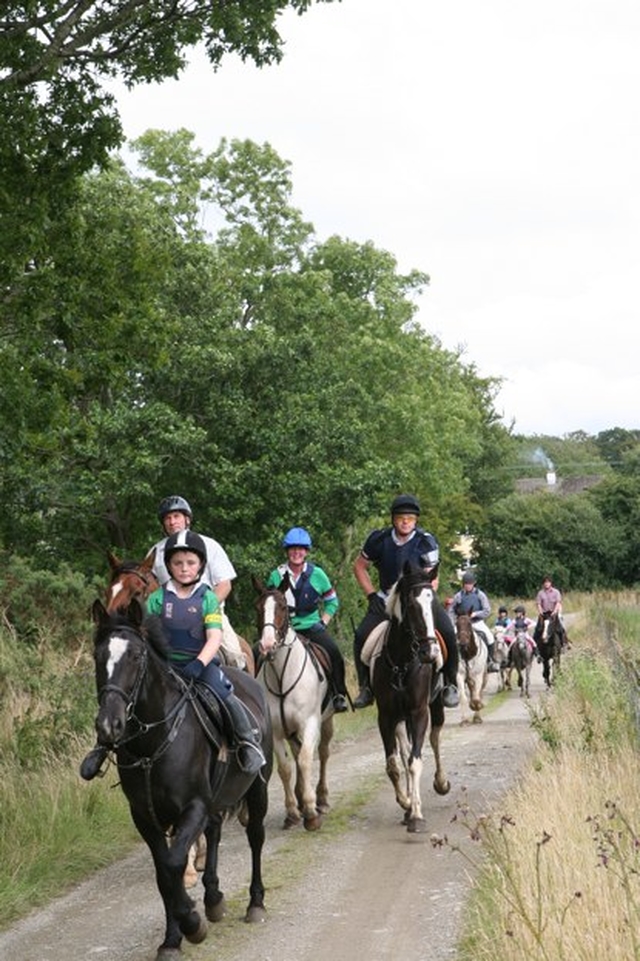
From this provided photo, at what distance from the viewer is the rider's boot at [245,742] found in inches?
340

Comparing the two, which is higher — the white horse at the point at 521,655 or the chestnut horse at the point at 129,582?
the chestnut horse at the point at 129,582

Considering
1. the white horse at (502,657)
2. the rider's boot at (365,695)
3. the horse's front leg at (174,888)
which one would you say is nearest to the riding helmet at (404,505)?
the rider's boot at (365,695)

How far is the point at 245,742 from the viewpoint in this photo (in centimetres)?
862

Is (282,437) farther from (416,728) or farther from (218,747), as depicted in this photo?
(218,747)

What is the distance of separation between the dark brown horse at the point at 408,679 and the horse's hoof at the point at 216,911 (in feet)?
10.9

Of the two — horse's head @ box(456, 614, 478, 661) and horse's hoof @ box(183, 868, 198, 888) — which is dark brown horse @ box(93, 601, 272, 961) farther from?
horse's head @ box(456, 614, 478, 661)

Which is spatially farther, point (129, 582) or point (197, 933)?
point (129, 582)

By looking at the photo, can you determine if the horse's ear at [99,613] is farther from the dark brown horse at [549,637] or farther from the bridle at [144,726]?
the dark brown horse at [549,637]

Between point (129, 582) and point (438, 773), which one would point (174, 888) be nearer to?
point (129, 582)

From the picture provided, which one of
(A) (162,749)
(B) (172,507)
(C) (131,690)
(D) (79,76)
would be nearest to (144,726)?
(A) (162,749)

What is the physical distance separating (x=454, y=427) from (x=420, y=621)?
135ft

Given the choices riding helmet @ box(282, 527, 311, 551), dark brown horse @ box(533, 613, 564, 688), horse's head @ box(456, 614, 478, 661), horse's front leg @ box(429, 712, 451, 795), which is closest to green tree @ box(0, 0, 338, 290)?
riding helmet @ box(282, 527, 311, 551)

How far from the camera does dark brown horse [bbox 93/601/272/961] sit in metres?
7.41

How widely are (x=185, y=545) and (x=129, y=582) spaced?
2.46 ft
